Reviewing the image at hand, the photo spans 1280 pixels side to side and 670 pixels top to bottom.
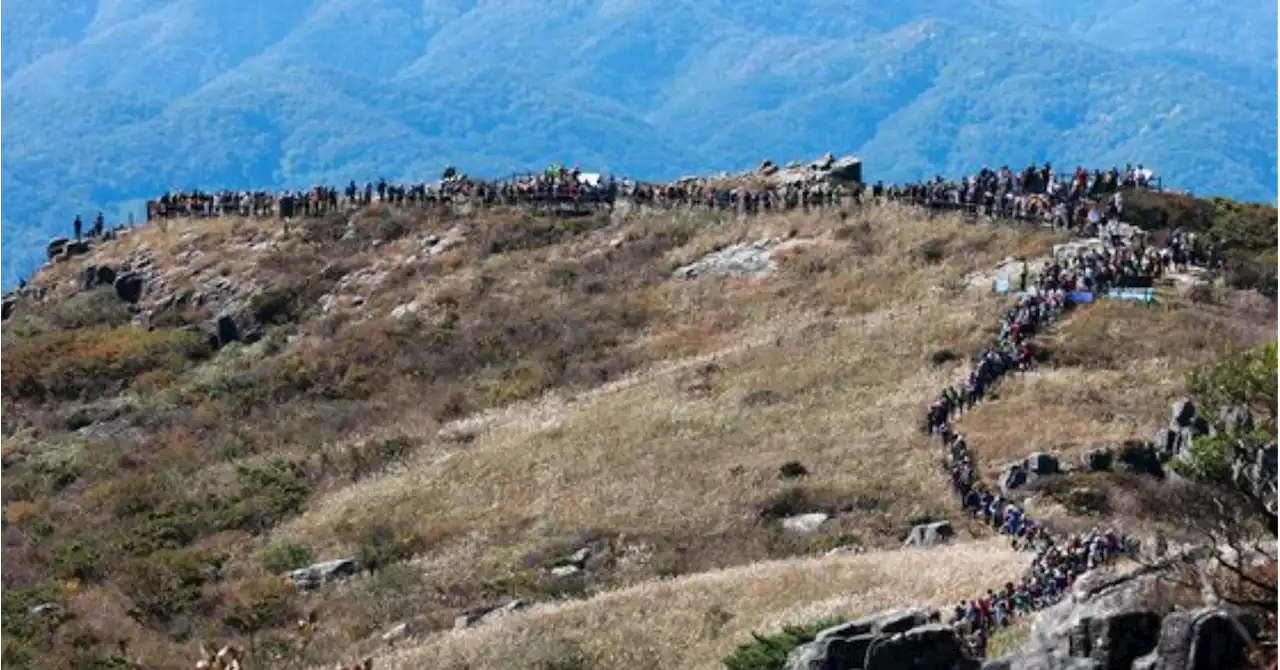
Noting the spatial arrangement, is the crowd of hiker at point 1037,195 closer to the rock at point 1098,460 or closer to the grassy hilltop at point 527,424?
the grassy hilltop at point 527,424

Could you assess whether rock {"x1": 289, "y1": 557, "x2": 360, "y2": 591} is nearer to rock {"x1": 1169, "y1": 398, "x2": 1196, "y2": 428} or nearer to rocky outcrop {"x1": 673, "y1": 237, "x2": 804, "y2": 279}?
rock {"x1": 1169, "y1": 398, "x2": 1196, "y2": 428}

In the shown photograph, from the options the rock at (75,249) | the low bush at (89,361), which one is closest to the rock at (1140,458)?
the low bush at (89,361)

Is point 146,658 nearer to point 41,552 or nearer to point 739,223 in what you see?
point 41,552

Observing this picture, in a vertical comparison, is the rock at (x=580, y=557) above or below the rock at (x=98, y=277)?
below

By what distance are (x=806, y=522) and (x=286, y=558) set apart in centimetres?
1379

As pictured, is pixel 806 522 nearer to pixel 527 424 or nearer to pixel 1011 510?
pixel 1011 510

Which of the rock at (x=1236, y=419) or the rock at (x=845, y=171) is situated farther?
the rock at (x=845, y=171)

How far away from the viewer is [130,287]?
95312 mm

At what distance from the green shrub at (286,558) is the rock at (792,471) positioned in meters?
12.0

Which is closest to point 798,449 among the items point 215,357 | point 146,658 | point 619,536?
A: point 619,536

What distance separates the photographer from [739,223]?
288 ft

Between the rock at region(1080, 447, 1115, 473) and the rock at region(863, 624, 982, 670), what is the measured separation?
22434 mm

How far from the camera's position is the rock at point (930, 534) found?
47.9 meters

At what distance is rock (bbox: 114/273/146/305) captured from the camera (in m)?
94.7
